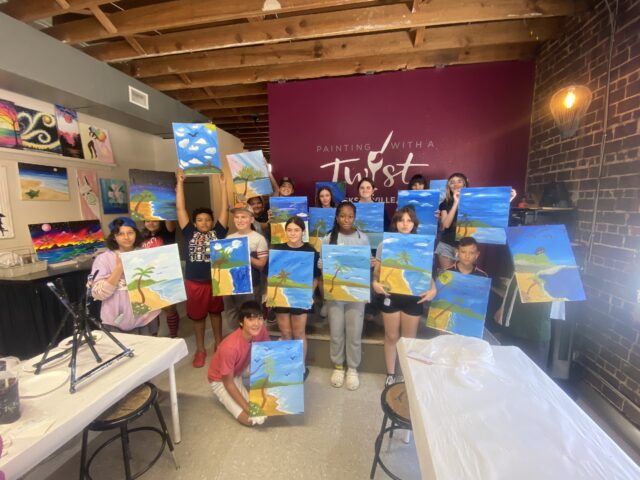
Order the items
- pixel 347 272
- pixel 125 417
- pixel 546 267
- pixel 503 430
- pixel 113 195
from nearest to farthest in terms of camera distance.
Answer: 1. pixel 503 430
2. pixel 125 417
3. pixel 546 267
4. pixel 347 272
5. pixel 113 195

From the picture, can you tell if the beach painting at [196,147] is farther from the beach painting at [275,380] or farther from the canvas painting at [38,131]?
the canvas painting at [38,131]

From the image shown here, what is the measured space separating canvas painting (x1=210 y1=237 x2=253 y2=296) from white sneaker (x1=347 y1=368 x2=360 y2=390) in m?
1.08

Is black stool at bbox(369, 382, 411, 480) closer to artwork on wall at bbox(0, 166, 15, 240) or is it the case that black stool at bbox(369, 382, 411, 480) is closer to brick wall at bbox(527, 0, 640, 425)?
brick wall at bbox(527, 0, 640, 425)

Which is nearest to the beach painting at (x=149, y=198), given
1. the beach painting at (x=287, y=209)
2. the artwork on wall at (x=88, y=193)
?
the beach painting at (x=287, y=209)

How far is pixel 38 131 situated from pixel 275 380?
3.28 meters

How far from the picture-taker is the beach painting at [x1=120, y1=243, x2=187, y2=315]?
166 cm

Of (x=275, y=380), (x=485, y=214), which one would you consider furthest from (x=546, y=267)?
(x=275, y=380)

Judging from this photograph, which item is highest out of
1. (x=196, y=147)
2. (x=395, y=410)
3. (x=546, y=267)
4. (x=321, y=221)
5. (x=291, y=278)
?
(x=196, y=147)

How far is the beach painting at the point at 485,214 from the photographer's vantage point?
2014 mm

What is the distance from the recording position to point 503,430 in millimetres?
961

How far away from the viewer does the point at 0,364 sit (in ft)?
4.05

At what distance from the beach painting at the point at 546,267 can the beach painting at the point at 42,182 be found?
4200mm

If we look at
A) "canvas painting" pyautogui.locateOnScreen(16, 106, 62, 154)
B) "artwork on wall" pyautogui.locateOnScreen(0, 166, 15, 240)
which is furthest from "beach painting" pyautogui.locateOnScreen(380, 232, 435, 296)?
"canvas painting" pyautogui.locateOnScreen(16, 106, 62, 154)

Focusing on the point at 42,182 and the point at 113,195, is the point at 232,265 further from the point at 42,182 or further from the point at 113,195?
the point at 113,195
